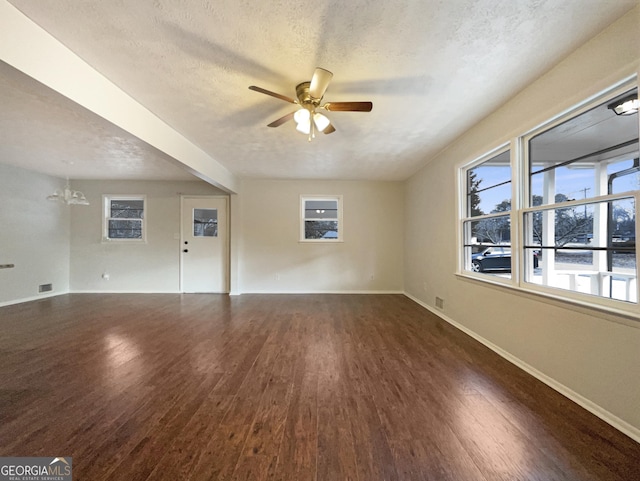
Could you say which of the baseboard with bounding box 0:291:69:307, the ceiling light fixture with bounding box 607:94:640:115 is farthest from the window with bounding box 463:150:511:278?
the baseboard with bounding box 0:291:69:307

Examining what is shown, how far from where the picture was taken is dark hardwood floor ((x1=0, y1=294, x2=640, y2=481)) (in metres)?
1.35

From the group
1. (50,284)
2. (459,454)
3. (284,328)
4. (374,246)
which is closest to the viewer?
(459,454)

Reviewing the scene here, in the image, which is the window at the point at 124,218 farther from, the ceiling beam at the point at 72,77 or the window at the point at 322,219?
the window at the point at 322,219

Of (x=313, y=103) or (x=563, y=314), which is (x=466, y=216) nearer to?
(x=563, y=314)

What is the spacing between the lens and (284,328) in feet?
11.5

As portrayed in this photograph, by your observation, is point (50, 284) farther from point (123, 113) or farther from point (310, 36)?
point (310, 36)

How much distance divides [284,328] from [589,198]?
329 centimetres

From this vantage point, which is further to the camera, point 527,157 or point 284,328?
point 284,328

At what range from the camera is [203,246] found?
5914 millimetres

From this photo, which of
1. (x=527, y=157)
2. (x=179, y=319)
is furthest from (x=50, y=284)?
(x=527, y=157)

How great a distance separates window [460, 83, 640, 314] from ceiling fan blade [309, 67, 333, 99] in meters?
1.89

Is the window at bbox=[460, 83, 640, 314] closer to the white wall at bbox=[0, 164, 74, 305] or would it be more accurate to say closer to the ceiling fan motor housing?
the ceiling fan motor housing

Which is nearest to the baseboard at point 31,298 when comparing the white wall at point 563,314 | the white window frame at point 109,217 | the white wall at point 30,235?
the white wall at point 30,235

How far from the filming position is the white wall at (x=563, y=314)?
5.17ft
